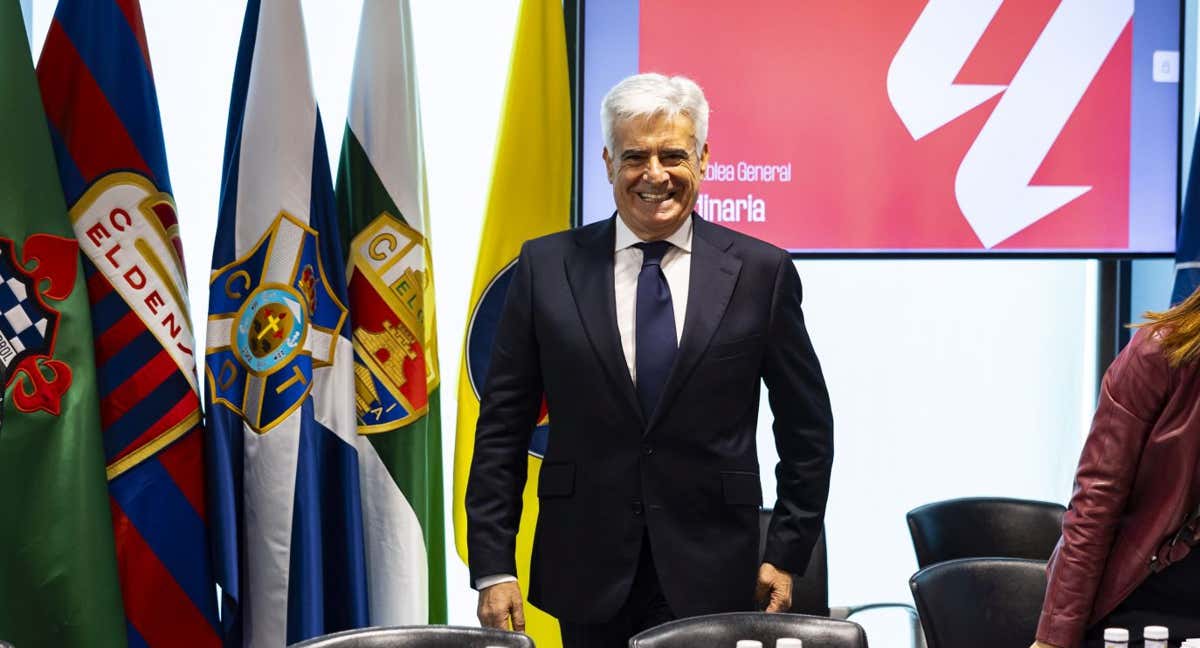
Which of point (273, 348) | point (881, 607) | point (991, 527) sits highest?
point (273, 348)

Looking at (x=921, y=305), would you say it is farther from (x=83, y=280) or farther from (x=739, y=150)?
(x=83, y=280)

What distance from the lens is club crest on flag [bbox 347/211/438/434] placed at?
378 cm

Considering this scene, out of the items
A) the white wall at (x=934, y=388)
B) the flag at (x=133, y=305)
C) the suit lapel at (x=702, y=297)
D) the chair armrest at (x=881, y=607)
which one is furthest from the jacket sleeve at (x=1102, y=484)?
the white wall at (x=934, y=388)

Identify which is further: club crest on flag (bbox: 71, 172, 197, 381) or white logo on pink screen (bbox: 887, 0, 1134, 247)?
white logo on pink screen (bbox: 887, 0, 1134, 247)

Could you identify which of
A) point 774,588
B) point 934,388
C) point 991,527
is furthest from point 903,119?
point 774,588

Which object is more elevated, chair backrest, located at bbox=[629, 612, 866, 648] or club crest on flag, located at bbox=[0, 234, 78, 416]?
club crest on flag, located at bbox=[0, 234, 78, 416]

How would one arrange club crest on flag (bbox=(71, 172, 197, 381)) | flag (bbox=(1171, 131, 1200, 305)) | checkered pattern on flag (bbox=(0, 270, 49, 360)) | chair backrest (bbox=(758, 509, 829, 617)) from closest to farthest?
checkered pattern on flag (bbox=(0, 270, 49, 360)), club crest on flag (bbox=(71, 172, 197, 381)), chair backrest (bbox=(758, 509, 829, 617)), flag (bbox=(1171, 131, 1200, 305))

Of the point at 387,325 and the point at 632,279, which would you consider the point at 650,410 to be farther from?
the point at 387,325

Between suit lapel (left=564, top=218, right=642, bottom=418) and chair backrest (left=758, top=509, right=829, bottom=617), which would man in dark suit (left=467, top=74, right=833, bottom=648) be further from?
chair backrest (left=758, top=509, right=829, bottom=617)

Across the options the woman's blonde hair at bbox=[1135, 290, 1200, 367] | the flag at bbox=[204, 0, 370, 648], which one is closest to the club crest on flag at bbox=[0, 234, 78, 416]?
the flag at bbox=[204, 0, 370, 648]

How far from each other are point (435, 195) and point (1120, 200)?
2282 millimetres

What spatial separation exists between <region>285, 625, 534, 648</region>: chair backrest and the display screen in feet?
7.05

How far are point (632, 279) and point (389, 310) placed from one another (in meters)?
1.26

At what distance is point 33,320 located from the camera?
3.23 m
